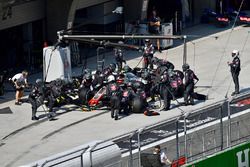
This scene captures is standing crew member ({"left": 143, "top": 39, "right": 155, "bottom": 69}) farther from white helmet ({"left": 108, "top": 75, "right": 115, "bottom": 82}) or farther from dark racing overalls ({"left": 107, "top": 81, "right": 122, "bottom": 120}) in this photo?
dark racing overalls ({"left": 107, "top": 81, "right": 122, "bottom": 120})

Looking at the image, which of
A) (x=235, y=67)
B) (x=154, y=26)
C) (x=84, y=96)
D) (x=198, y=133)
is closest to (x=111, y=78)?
(x=84, y=96)

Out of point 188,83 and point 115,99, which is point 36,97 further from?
point 188,83

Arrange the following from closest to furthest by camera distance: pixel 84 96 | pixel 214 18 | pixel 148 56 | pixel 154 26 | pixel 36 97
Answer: pixel 36 97
pixel 84 96
pixel 148 56
pixel 154 26
pixel 214 18

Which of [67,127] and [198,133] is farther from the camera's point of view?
[67,127]

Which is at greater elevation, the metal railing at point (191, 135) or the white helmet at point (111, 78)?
the metal railing at point (191, 135)

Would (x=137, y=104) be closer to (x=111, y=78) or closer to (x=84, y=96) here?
(x=111, y=78)

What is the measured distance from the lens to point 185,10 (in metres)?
45.0

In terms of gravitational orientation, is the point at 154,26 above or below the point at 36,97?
below

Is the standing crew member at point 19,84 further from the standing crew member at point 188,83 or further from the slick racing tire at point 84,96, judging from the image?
the standing crew member at point 188,83

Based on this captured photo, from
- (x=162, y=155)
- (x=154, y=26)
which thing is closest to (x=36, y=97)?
(x=162, y=155)

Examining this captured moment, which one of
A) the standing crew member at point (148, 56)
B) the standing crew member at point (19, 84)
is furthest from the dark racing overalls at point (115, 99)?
the standing crew member at point (148, 56)

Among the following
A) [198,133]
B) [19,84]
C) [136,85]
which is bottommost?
[19,84]

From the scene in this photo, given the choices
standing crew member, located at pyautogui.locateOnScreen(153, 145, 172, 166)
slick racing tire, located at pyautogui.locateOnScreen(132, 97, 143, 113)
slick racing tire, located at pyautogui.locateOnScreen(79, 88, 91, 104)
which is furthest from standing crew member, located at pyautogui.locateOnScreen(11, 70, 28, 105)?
standing crew member, located at pyautogui.locateOnScreen(153, 145, 172, 166)

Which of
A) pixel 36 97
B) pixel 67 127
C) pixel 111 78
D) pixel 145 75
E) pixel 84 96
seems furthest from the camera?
pixel 145 75
